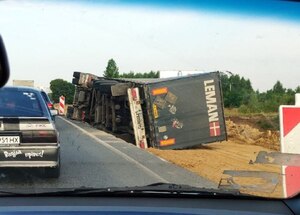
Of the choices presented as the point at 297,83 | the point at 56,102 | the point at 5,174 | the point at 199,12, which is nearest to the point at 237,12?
the point at 199,12

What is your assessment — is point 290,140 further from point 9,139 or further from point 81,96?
point 9,139

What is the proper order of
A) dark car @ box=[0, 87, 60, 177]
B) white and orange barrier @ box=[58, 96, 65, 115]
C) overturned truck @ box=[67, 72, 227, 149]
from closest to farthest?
dark car @ box=[0, 87, 60, 177]
overturned truck @ box=[67, 72, 227, 149]
white and orange barrier @ box=[58, 96, 65, 115]

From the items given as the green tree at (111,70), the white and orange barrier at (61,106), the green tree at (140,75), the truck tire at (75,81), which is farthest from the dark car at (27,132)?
the green tree at (140,75)

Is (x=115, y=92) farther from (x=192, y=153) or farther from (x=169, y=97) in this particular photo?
(x=192, y=153)

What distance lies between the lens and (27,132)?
379cm

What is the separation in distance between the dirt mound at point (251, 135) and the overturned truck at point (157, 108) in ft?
0.37

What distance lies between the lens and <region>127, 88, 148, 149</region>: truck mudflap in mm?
4103

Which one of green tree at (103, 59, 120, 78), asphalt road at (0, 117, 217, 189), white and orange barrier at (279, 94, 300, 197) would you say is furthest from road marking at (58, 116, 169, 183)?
white and orange barrier at (279, 94, 300, 197)

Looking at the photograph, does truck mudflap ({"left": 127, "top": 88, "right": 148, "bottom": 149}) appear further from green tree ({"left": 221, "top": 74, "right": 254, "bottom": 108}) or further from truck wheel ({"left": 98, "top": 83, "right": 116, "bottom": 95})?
green tree ({"left": 221, "top": 74, "right": 254, "bottom": 108})

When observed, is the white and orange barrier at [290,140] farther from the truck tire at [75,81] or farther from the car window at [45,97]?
the car window at [45,97]

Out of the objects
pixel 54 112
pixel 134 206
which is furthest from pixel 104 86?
pixel 134 206

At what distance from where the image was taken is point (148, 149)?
13.4ft

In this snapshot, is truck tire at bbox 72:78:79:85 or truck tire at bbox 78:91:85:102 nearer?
truck tire at bbox 72:78:79:85

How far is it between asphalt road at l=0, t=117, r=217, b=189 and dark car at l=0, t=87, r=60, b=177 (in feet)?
0.22
